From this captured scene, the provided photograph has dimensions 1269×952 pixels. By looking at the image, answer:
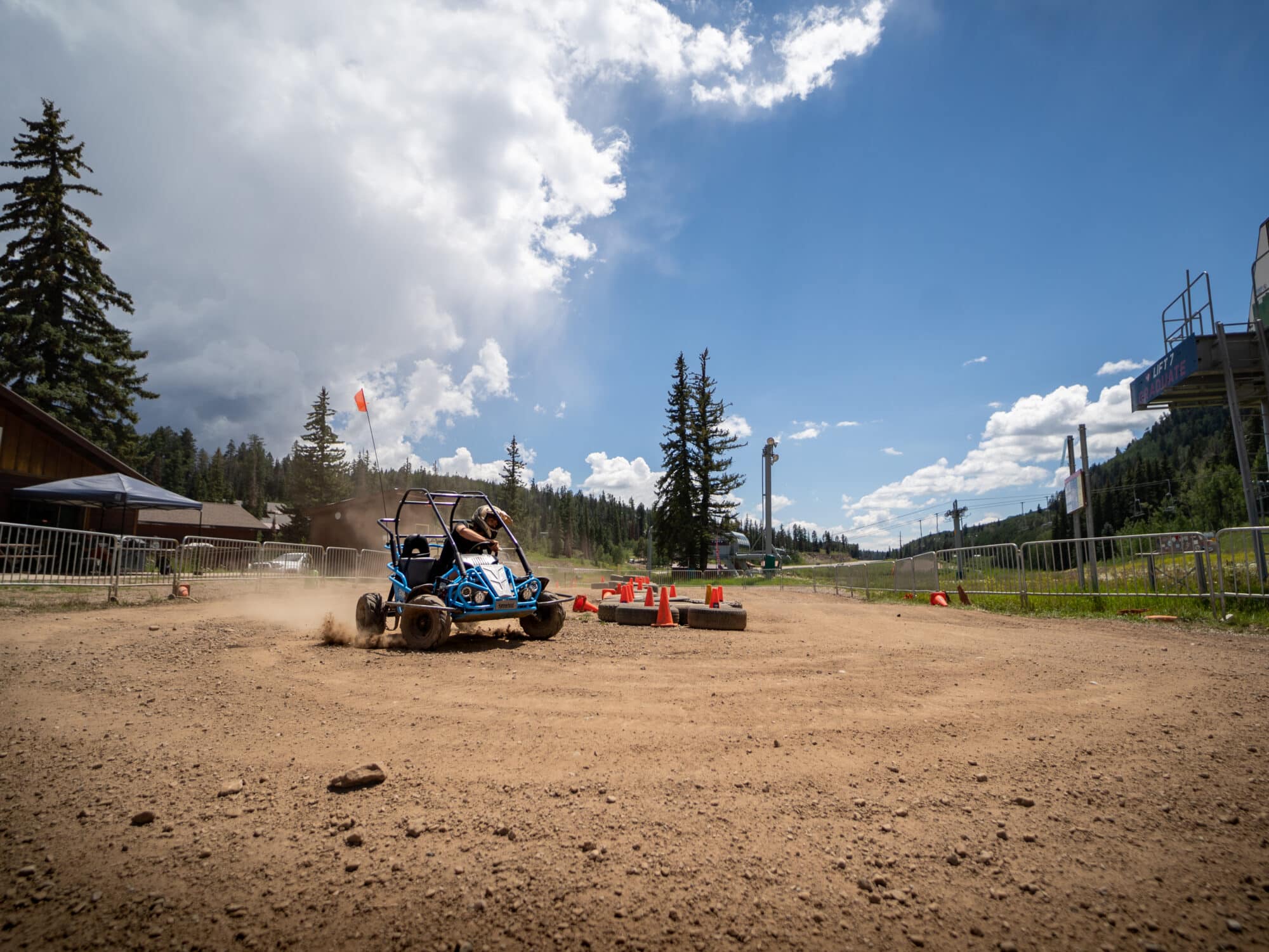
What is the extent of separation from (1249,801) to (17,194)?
38253mm

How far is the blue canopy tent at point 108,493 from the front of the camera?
1733 cm

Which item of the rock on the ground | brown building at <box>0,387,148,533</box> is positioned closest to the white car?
brown building at <box>0,387,148,533</box>

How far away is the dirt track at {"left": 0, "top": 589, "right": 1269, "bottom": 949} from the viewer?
2.02 metres

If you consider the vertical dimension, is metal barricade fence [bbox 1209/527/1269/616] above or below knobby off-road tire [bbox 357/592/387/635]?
above

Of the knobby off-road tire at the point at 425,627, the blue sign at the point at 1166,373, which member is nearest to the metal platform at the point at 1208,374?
the blue sign at the point at 1166,373

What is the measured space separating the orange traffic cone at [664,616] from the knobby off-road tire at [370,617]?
4413mm

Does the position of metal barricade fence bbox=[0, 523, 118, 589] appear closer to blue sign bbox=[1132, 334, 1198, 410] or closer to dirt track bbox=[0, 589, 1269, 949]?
dirt track bbox=[0, 589, 1269, 949]

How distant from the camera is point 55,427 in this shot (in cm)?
2114

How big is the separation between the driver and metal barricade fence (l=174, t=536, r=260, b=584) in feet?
31.4

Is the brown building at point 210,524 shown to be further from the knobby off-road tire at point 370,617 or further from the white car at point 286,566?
the knobby off-road tire at point 370,617

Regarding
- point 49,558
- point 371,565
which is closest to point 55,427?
point 371,565

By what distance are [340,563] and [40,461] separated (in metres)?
→ 11.3

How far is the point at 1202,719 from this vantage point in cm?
411

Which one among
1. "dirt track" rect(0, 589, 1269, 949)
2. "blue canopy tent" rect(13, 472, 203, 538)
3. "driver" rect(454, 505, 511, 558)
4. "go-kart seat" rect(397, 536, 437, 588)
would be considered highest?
"blue canopy tent" rect(13, 472, 203, 538)
